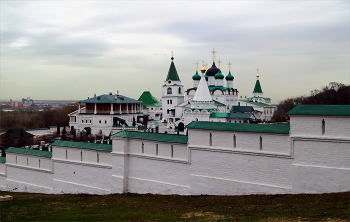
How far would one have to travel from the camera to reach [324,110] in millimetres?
10531

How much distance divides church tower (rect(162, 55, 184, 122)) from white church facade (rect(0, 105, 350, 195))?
106ft

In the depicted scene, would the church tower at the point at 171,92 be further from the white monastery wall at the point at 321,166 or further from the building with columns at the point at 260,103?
the white monastery wall at the point at 321,166

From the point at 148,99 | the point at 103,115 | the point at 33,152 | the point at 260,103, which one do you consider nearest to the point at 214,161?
the point at 33,152

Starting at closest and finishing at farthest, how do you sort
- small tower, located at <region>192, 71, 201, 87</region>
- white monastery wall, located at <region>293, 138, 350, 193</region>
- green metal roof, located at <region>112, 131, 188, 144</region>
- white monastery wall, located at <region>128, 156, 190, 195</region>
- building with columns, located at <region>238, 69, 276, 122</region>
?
white monastery wall, located at <region>293, 138, 350, 193</region> < white monastery wall, located at <region>128, 156, 190, 195</region> < green metal roof, located at <region>112, 131, 188, 144</region> < small tower, located at <region>192, 71, 201, 87</region> < building with columns, located at <region>238, 69, 276, 122</region>

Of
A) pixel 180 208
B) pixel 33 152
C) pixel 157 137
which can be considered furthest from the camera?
pixel 33 152

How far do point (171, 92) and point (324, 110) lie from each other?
129 ft

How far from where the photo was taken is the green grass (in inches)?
345

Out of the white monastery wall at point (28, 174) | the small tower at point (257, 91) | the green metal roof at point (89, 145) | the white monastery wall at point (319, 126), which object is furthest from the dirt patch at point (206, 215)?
the small tower at point (257, 91)

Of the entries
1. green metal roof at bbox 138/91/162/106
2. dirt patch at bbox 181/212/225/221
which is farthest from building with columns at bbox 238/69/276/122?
dirt patch at bbox 181/212/225/221

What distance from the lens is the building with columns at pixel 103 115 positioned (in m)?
39.5

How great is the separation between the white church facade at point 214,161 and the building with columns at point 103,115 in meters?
21.5

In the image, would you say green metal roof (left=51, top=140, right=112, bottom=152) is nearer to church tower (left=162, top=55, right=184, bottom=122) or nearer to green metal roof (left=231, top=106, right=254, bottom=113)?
church tower (left=162, top=55, right=184, bottom=122)

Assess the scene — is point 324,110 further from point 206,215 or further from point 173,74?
point 173,74

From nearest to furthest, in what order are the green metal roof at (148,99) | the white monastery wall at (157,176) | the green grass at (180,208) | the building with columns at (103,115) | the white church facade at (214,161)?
1. the green grass at (180,208)
2. the white church facade at (214,161)
3. the white monastery wall at (157,176)
4. the building with columns at (103,115)
5. the green metal roof at (148,99)
